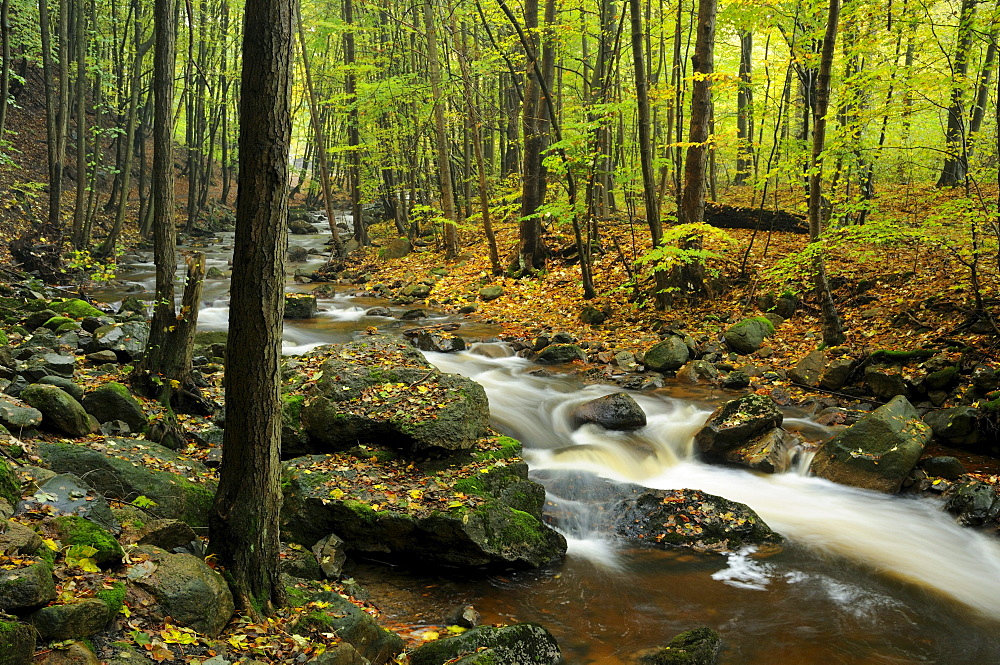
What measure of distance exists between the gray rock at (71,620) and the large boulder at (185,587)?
0.47 m

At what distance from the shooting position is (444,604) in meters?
5.59

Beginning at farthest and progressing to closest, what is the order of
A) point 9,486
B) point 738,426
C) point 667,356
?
point 667,356, point 738,426, point 9,486

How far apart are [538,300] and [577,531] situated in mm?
9315

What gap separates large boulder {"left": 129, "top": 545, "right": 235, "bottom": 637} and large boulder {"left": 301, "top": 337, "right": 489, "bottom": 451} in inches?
121

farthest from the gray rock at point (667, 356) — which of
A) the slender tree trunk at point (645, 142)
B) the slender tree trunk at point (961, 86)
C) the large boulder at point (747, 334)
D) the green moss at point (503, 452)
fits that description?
the slender tree trunk at point (961, 86)

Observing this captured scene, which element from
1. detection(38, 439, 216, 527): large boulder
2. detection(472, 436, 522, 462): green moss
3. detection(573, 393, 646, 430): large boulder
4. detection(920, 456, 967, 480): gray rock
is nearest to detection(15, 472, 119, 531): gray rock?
detection(38, 439, 216, 527): large boulder

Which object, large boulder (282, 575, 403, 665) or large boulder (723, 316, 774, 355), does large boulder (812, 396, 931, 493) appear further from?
large boulder (282, 575, 403, 665)

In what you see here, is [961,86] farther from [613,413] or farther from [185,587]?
[185,587]

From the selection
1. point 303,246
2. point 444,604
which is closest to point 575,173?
point 444,604

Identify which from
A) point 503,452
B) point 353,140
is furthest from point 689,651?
point 353,140

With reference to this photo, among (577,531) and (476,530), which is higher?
(476,530)

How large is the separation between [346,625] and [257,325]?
82.1 inches

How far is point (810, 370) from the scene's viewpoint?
10.4m

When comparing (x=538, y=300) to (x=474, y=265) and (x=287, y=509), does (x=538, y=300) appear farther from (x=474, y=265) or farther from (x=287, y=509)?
(x=287, y=509)
